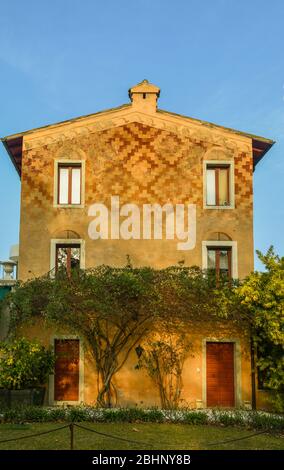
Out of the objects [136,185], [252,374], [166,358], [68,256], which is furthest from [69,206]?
[252,374]

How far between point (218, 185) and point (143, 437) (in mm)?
10616

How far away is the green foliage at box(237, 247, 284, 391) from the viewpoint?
18.6 meters

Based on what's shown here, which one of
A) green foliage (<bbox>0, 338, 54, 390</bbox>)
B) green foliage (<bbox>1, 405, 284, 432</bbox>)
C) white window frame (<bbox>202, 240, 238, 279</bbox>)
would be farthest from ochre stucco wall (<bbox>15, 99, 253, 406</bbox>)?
green foliage (<bbox>1, 405, 284, 432</bbox>)

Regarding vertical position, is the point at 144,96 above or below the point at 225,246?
above

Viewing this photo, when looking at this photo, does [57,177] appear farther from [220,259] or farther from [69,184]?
[220,259]

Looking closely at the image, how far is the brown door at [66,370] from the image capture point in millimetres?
20406

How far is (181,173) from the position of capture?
72.0 ft

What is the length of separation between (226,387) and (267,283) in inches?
161

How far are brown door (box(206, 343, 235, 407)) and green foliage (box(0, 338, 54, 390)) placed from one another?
17.3 ft

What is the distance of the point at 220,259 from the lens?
70.3 ft

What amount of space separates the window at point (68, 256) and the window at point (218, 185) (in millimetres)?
4916

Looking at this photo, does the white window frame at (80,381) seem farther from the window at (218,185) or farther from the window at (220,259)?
the window at (218,185)

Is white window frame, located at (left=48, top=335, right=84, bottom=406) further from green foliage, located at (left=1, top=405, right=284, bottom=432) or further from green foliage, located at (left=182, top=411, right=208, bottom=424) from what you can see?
green foliage, located at (left=182, top=411, right=208, bottom=424)
